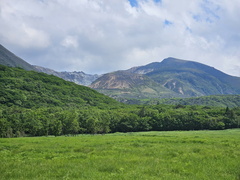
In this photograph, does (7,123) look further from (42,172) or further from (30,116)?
(42,172)

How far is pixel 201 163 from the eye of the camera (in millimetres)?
24922

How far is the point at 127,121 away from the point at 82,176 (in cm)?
13402

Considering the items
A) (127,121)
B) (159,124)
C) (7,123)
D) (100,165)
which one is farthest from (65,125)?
(100,165)

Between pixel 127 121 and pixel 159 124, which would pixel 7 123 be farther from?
pixel 159 124

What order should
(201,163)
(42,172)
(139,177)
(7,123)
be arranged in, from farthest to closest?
(7,123) → (201,163) → (42,172) → (139,177)

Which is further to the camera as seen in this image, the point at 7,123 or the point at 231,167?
the point at 7,123

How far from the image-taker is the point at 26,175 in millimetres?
19500

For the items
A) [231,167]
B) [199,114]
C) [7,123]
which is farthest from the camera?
[199,114]

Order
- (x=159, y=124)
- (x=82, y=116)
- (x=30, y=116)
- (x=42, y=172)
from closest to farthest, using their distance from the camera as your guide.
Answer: (x=42, y=172), (x=30, y=116), (x=82, y=116), (x=159, y=124)

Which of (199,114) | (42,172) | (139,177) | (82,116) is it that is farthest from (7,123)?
(199,114)

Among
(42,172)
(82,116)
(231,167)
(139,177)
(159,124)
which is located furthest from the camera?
(159,124)

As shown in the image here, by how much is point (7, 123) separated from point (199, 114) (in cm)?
12931

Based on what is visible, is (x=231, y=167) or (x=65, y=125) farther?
(x=65, y=125)

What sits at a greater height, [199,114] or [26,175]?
[199,114]
